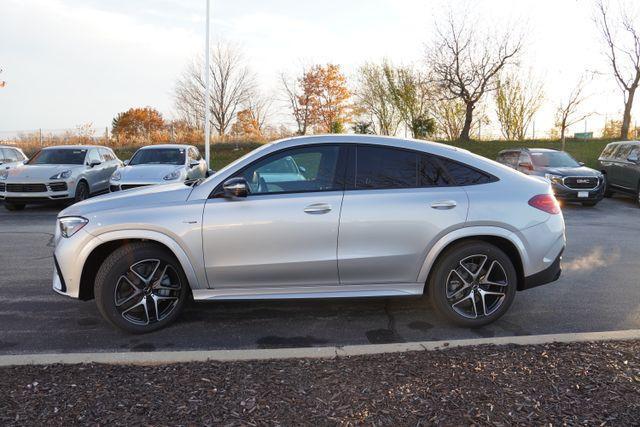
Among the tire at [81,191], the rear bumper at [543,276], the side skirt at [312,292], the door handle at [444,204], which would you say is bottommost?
the side skirt at [312,292]

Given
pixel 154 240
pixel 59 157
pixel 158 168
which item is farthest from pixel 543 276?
pixel 59 157

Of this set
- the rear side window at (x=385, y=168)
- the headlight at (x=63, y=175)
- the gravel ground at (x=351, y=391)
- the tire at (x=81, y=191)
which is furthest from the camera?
the tire at (x=81, y=191)

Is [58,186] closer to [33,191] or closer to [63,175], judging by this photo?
[63,175]

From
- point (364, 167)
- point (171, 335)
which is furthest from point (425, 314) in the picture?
point (171, 335)

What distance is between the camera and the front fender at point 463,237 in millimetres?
4238

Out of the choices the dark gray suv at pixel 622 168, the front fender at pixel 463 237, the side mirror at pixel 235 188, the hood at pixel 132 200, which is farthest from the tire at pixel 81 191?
the dark gray suv at pixel 622 168

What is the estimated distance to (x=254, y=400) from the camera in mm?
2846

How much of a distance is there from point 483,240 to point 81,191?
1163 centimetres

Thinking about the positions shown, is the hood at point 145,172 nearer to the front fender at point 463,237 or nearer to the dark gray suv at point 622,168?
the front fender at point 463,237

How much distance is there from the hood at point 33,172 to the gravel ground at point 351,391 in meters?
10.3

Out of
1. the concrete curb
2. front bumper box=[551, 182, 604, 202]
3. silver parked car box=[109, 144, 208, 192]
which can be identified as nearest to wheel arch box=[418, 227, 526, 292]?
the concrete curb

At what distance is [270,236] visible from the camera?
4.16 metres

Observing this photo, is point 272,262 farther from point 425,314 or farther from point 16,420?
point 16,420

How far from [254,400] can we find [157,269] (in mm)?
1840
